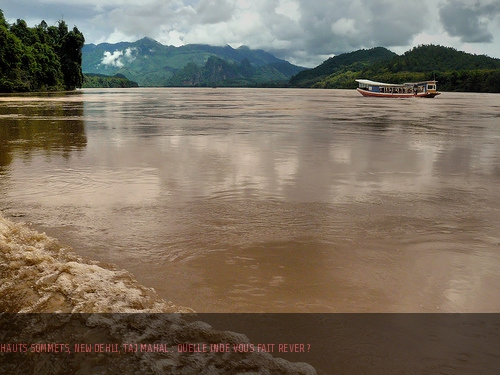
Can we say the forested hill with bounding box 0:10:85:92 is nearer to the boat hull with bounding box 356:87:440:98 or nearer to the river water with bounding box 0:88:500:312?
the boat hull with bounding box 356:87:440:98

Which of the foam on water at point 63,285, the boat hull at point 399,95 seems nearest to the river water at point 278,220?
the foam on water at point 63,285

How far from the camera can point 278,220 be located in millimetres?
7344

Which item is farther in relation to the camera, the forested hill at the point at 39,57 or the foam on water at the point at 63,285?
the forested hill at the point at 39,57

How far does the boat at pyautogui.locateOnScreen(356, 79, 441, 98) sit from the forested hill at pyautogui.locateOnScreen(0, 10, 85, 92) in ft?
215

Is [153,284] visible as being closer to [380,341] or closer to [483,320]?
[380,341]

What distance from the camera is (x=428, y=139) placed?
19.1 m

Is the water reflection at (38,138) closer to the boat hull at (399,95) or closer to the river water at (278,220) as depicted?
the river water at (278,220)

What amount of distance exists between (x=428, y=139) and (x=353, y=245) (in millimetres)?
14778

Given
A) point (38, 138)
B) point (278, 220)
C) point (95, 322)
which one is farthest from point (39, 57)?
point (95, 322)

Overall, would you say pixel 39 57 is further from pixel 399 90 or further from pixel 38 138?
pixel 38 138

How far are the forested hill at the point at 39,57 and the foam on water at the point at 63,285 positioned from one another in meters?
81.9

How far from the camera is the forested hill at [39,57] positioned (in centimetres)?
7644

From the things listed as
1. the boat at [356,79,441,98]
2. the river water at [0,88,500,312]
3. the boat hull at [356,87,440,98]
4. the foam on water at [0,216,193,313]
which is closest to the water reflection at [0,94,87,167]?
the river water at [0,88,500,312]

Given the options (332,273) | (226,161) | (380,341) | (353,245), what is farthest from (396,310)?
(226,161)
